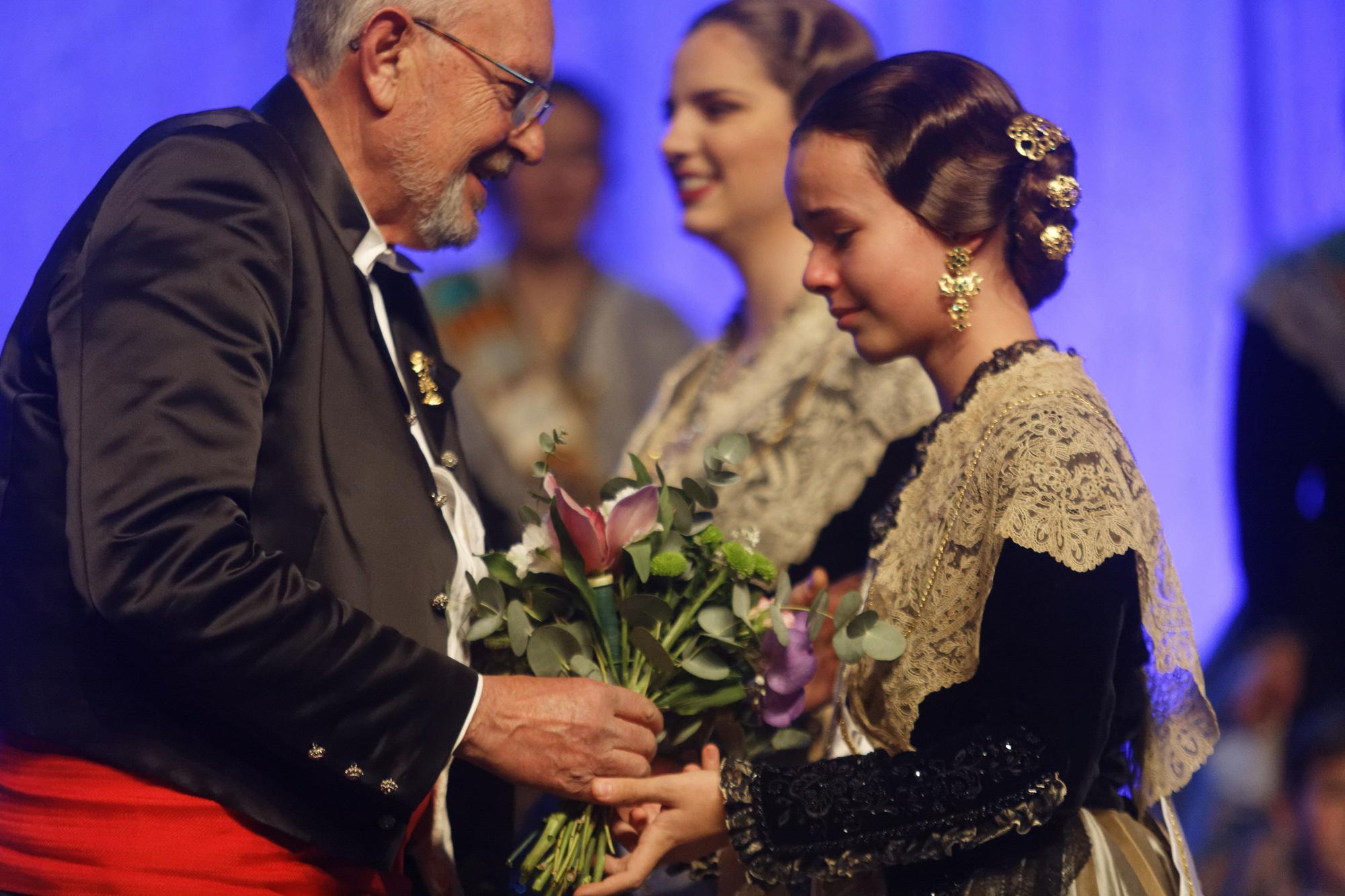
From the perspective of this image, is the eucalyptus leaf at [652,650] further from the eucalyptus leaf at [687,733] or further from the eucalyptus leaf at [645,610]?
the eucalyptus leaf at [687,733]

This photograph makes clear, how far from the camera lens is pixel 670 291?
3527mm

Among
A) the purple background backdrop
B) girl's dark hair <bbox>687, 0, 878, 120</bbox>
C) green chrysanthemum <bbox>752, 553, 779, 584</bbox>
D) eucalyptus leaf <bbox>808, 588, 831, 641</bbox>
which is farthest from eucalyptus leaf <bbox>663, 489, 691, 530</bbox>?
the purple background backdrop

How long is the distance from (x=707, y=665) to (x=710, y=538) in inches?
7.3

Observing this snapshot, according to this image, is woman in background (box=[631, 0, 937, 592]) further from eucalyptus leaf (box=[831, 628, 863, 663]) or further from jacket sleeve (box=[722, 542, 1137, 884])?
jacket sleeve (box=[722, 542, 1137, 884])

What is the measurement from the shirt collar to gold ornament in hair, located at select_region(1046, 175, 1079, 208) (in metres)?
1.01

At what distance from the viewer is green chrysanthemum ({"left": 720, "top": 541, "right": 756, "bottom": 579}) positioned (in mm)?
1789

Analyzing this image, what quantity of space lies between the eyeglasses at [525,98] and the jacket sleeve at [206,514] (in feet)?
1.64

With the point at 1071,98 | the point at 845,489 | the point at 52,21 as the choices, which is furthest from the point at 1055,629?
the point at 52,21

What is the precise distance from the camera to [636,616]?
176 centimetres

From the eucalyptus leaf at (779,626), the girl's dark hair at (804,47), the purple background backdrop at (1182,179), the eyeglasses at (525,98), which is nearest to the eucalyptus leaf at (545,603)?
the eucalyptus leaf at (779,626)

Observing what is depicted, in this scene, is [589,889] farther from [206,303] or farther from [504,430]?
[504,430]

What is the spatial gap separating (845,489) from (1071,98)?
1.38 m

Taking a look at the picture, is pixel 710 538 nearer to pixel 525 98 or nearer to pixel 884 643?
pixel 884 643

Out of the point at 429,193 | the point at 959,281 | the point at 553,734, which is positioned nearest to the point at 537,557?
the point at 553,734
